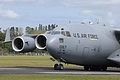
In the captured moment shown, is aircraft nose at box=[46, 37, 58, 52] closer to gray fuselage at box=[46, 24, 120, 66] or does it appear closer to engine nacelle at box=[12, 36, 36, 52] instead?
gray fuselage at box=[46, 24, 120, 66]

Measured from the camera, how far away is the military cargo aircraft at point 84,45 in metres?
40.9

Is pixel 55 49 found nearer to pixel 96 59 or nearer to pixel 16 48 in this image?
pixel 96 59

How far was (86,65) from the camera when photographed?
44000 millimetres

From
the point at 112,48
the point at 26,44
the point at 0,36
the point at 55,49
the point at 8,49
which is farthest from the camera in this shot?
the point at 8,49

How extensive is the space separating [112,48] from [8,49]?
12653cm

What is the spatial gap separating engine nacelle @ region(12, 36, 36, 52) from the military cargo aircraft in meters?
1.51

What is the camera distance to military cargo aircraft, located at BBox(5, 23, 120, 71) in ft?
134

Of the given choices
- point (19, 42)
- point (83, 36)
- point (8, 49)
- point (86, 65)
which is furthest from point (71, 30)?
point (8, 49)

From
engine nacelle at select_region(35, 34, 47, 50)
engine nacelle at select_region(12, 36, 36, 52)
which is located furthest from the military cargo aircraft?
engine nacelle at select_region(12, 36, 36, 52)

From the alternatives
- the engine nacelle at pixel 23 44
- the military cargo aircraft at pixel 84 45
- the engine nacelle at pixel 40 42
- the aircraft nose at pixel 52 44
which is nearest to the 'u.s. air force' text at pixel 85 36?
the military cargo aircraft at pixel 84 45

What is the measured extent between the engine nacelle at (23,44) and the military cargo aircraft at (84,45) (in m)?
1.51

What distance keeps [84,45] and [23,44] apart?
24.4 ft

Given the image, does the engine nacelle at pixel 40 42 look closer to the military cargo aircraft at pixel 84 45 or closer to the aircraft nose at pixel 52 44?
the military cargo aircraft at pixel 84 45

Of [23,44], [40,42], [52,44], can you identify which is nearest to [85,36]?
[52,44]
